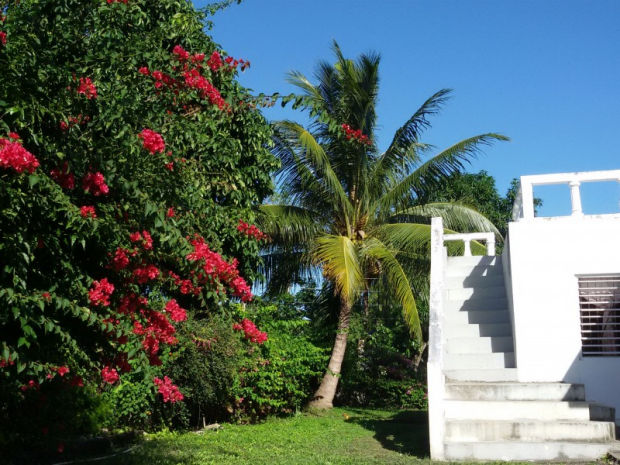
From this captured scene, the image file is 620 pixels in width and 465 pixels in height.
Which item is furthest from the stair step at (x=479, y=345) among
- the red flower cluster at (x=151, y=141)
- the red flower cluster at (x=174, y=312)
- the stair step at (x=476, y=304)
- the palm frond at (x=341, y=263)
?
the red flower cluster at (x=151, y=141)

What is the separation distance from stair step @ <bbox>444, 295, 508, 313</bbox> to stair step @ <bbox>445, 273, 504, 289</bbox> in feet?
1.29

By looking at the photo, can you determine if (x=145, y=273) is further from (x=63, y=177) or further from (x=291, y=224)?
(x=291, y=224)

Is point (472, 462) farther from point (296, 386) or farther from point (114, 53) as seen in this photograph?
point (296, 386)

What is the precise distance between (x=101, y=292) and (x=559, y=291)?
21.0 ft

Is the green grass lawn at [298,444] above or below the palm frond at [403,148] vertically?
below

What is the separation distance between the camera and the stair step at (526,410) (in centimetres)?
755

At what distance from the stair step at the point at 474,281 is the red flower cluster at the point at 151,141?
22.7 ft

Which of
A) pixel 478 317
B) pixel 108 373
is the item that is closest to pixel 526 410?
pixel 478 317

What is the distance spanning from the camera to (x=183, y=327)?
1071cm

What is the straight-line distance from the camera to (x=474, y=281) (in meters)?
10.7

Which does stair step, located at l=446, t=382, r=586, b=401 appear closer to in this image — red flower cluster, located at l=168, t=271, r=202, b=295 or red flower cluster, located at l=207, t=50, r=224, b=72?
red flower cluster, located at l=168, t=271, r=202, b=295

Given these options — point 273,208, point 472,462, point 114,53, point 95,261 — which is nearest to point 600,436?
point 472,462

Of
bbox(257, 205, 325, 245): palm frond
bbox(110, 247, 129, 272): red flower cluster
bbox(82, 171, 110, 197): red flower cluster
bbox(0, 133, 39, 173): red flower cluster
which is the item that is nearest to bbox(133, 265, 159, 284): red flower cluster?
bbox(110, 247, 129, 272): red flower cluster

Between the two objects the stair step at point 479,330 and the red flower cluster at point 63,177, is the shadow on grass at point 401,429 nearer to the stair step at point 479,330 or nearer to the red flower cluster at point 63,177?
the stair step at point 479,330
